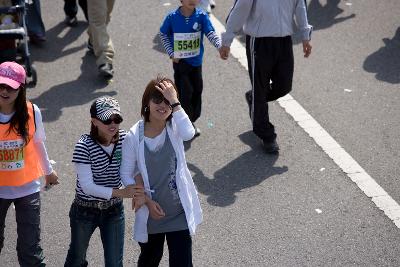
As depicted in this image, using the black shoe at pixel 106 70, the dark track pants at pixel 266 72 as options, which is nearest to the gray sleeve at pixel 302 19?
the dark track pants at pixel 266 72

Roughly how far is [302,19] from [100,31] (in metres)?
2.67

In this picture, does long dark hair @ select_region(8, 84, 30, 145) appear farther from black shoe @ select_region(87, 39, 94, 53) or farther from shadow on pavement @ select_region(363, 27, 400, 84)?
shadow on pavement @ select_region(363, 27, 400, 84)

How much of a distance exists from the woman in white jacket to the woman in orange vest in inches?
31.2

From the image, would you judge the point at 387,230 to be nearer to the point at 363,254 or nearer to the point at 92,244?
the point at 363,254

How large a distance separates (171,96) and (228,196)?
88.4 inches

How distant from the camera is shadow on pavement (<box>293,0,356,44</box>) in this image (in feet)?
34.0

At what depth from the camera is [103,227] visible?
5.25 meters

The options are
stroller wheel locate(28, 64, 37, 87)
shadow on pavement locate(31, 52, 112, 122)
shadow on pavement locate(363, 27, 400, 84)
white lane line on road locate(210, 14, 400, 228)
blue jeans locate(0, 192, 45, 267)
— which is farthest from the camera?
shadow on pavement locate(363, 27, 400, 84)

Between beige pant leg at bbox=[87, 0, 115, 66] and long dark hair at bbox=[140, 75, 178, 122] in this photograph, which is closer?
Answer: long dark hair at bbox=[140, 75, 178, 122]

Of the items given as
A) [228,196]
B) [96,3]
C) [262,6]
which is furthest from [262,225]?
[96,3]

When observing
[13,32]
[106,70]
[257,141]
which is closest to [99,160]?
[257,141]

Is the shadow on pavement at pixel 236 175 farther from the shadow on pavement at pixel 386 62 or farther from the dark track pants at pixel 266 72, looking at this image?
the shadow on pavement at pixel 386 62

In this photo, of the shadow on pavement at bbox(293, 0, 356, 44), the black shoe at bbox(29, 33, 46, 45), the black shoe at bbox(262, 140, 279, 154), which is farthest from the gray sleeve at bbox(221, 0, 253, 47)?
the black shoe at bbox(29, 33, 46, 45)

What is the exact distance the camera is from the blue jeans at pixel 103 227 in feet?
17.1
